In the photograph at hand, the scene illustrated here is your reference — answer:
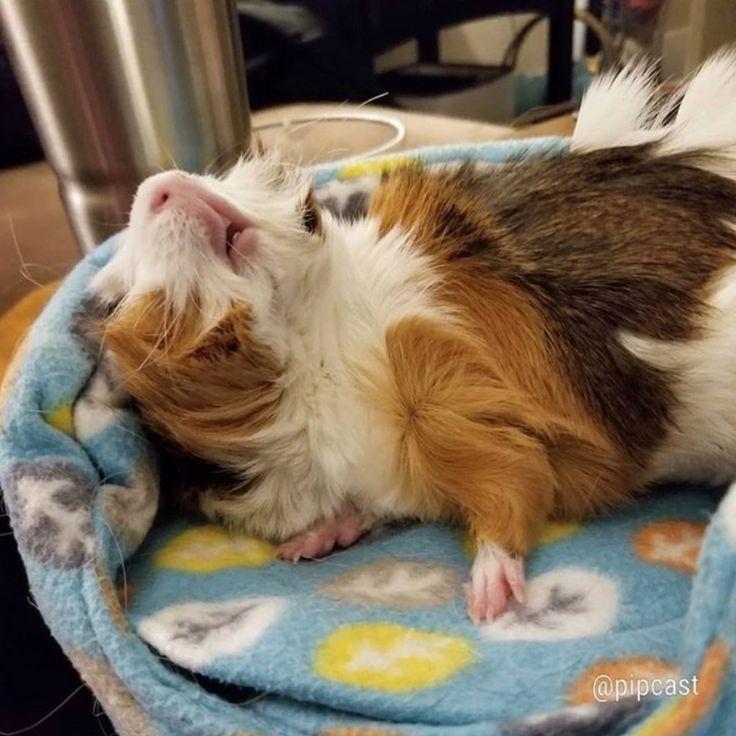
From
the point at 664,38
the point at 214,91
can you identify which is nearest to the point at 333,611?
the point at 214,91

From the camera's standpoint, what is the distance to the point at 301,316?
0.77 m

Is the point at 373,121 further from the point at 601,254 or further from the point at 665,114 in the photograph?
the point at 601,254

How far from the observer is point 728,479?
2.66 ft

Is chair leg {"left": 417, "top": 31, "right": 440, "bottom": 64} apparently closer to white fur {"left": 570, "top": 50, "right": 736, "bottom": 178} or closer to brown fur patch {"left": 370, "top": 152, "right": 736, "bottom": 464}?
white fur {"left": 570, "top": 50, "right": 736, "bottom": 178}

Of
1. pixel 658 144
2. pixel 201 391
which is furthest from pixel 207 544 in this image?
pixel 658 144

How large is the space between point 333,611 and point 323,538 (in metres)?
0.11

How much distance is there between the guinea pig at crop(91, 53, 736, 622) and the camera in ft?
2.39

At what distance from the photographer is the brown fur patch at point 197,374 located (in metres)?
0.72

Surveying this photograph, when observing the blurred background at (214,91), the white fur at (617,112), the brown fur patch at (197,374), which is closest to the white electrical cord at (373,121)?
the blurred background at (214,91)

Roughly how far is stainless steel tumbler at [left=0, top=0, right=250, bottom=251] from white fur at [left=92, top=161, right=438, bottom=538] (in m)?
0.29

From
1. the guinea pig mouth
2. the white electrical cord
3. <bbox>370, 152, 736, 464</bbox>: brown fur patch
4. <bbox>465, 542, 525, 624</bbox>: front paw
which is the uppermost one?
the guinea pig mouth

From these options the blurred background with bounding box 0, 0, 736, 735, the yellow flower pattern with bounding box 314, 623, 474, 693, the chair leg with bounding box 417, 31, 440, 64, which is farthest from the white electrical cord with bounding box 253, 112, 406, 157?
the yellow flower pattern with bounding box 314, 623, 474, 693

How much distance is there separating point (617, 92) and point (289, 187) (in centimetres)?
38

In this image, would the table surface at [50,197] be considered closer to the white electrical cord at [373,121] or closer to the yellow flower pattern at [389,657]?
the white electrical cord at [373,121]
